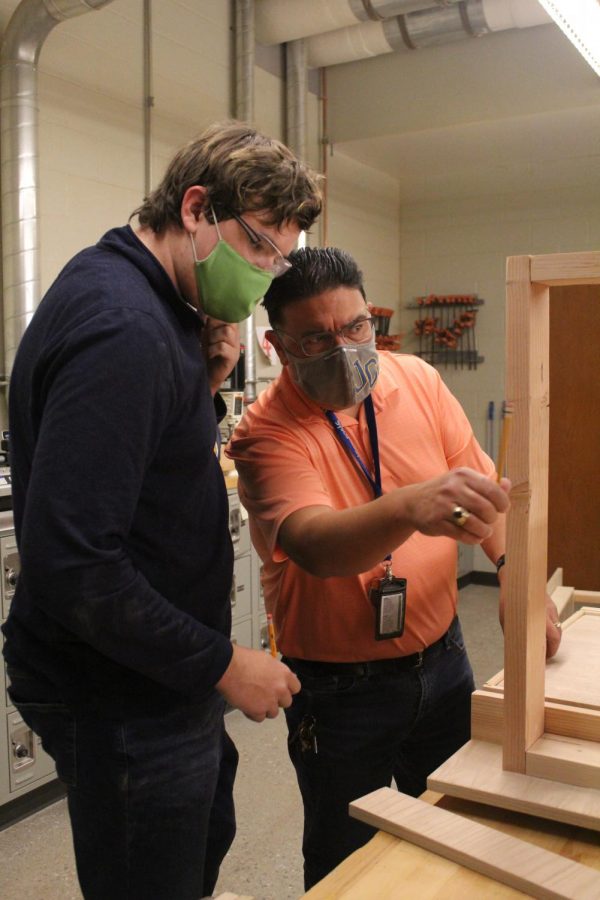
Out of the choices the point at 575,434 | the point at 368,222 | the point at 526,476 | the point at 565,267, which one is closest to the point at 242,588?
the point at 575,434

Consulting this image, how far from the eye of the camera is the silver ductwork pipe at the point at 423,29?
12.5 ft

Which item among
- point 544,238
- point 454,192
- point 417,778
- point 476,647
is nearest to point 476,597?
point 476,647

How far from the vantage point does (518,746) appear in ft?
3.53

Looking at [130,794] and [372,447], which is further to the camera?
[372,447]

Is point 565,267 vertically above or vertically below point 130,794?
above

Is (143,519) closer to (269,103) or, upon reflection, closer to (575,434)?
(575,434)

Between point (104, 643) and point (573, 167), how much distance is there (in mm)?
4960

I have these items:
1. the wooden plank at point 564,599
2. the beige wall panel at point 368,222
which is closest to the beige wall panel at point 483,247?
the beige wall panel at point 368,222

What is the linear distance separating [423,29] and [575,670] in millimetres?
3650

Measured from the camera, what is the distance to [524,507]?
42.4 inches

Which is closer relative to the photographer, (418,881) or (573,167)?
(418,881)

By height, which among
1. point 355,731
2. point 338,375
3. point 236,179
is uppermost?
point 236,179

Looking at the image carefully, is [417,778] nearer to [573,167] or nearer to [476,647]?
[476,647]

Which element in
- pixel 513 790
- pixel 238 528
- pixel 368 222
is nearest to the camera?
pixel 513 790
